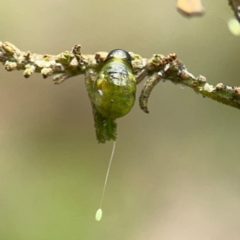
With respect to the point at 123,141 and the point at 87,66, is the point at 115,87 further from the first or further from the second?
the point at 123,141

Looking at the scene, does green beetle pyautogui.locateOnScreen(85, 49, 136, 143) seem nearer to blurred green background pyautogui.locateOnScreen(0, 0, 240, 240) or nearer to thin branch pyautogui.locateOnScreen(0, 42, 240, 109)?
thin branch pyautogui.locateOnScreen(0, 42, 240, 109)

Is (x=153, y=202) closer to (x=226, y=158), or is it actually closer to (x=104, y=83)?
(x=226, y=158)

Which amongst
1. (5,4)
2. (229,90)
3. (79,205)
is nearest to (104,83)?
(229,90)

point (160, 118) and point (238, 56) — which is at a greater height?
point (238, 56)

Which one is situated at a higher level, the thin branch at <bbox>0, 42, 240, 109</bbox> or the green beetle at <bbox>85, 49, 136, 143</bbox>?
the thin branch at <bbox>0, 42, 240, 109</bbox>

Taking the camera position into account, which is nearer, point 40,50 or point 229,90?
point 229,90

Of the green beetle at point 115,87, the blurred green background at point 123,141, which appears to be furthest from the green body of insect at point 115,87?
the blurred green background at point 123,141

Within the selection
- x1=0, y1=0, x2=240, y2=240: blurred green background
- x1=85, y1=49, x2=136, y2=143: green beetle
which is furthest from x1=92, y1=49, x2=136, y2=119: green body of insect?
x1=0, y1=0, x2=240, y2=240: blurred green background

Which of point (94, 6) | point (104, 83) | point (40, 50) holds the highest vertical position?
point (94, 6)
